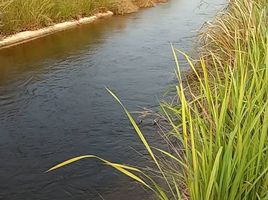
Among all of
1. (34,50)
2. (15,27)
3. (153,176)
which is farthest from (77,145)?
(15,27)

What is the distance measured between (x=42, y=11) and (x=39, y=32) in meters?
0.68

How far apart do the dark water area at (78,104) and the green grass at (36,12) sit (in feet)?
2.37

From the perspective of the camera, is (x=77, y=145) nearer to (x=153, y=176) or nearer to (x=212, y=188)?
(x=153, y=176)

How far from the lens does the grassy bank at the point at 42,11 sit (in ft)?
33.7

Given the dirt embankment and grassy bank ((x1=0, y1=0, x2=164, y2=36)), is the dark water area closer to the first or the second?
grassy bank ((x1=0, y1=0, x2=164, y2=36))

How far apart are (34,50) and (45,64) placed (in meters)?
1.36

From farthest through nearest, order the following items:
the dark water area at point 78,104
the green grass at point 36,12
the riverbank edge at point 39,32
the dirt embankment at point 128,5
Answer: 1. the dirt embankment at point 128,5
2. the green grass at point 36,12
3. the riverbank edge at point 39,32
4. the dark water area at point 78,104

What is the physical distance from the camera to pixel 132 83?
6992 millimetres

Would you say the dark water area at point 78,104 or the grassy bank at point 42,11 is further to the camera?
the grassy bank at point 42,11

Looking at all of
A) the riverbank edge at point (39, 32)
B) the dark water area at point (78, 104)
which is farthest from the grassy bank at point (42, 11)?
the dark water area at point (78, 104)

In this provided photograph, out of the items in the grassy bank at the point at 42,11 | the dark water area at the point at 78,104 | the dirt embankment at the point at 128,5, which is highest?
the grassy bank at the point at 42,11

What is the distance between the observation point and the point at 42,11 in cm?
1132

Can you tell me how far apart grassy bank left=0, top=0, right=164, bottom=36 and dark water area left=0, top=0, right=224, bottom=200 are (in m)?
0.73

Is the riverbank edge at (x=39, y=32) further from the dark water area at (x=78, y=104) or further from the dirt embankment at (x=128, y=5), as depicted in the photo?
the dirt embankment at (x=128, y=5)
